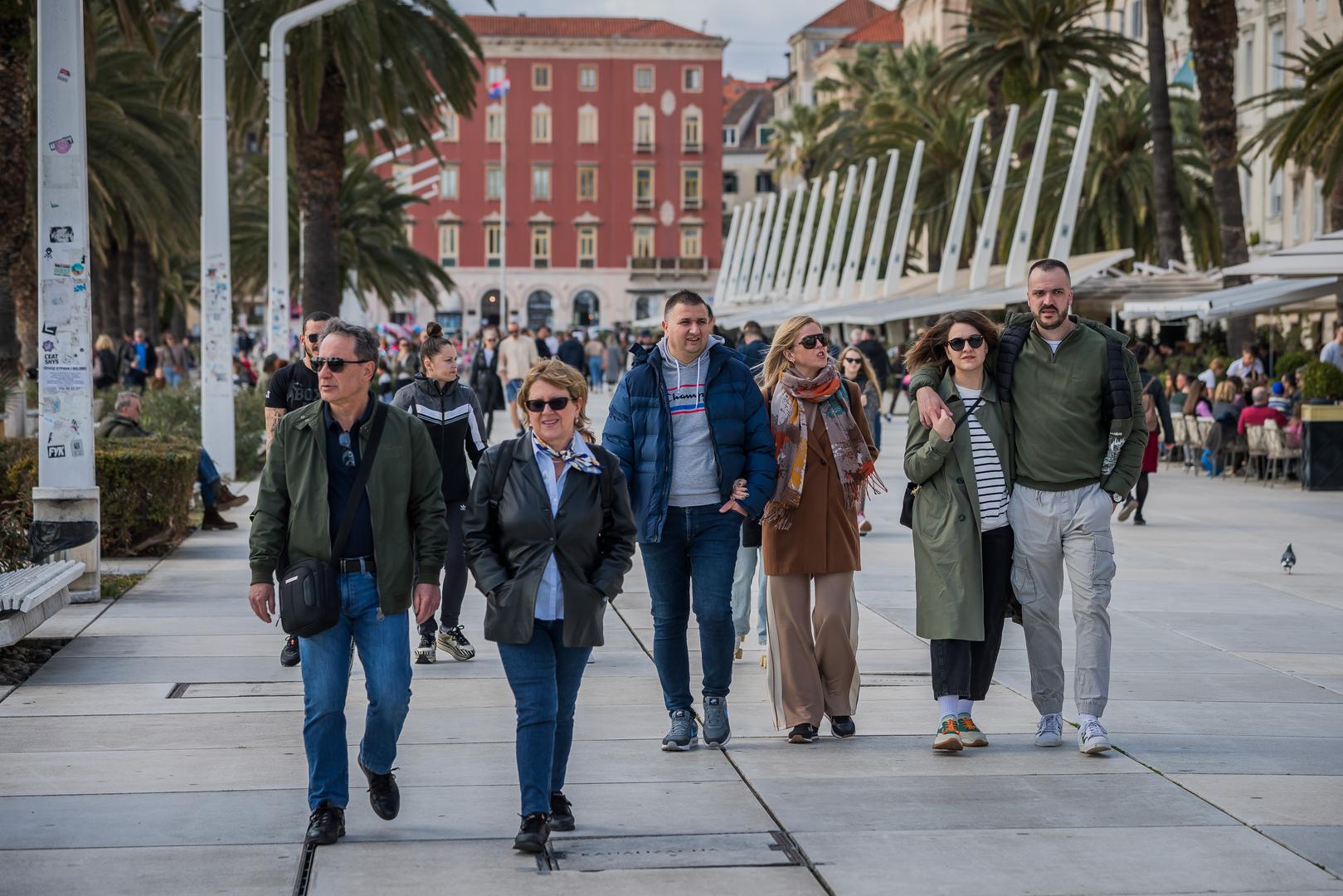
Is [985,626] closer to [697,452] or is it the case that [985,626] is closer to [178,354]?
[697,452]

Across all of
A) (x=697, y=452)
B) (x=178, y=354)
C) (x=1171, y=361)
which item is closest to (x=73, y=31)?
(x=697, y=452)

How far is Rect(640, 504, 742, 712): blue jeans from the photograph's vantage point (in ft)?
22.8

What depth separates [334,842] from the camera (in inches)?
221

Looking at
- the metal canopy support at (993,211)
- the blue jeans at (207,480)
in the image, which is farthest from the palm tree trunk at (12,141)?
the metal canopy support at (993,211)

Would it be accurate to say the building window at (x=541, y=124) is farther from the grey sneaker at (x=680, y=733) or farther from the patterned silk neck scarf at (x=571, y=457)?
the patterned silk neck scarf at (x=571, y=457)

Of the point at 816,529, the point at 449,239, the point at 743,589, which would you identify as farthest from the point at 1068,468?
the point at 449,239

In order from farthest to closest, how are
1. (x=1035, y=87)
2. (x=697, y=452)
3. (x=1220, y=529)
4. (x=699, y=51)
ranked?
1. (x=699, y=51)
2. (x=1035, y=87)
3. (x=1220, y=529)
4. (x=697, y=452)

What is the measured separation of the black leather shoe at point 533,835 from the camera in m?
5.45

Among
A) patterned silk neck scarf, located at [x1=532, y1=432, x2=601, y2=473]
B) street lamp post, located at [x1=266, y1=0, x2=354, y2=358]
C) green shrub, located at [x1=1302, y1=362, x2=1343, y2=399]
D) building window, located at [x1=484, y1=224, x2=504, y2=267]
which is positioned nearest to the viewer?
patterned silk neck scarf, located at [x1=532, y1=432, x2=601, y2=473]

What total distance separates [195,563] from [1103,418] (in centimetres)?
821

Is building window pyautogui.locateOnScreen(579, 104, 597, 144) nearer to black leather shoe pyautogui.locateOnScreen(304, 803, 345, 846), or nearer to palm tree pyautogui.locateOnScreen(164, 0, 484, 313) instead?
palm tree pyautogui.locateOnScreen(164, 0, 484, 313)

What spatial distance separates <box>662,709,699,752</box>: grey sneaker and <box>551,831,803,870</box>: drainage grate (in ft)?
4.15

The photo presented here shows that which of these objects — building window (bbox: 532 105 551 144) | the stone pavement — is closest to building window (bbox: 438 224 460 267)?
building window (bbox: 532 105 551 144)

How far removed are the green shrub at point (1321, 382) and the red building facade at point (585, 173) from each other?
101991mm
